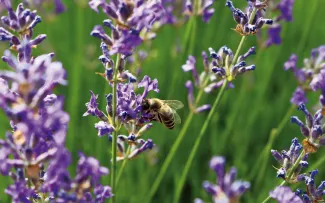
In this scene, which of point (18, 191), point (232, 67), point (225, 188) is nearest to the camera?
point (225, 188)

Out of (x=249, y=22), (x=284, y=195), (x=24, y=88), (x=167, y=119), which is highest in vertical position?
(x=249, y=22)

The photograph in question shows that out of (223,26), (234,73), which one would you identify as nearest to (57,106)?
(234,73)

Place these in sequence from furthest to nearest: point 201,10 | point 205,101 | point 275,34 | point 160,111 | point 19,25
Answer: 1. point 205,101
2. point 275,34
3. point 201,10
4. point 160,111
5. point 19,25

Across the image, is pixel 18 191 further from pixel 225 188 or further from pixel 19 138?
pixel 225 188

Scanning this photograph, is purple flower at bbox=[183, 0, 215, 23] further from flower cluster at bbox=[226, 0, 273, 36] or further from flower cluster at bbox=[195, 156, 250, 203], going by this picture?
flower cluster at bbox=[195, 156, 250, 203]

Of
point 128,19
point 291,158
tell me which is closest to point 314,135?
point 291,158

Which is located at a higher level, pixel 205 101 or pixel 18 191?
pixel 205 101
